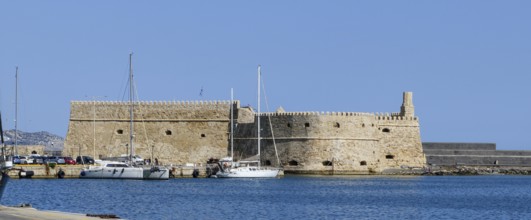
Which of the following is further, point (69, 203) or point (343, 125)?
point (343, 125)

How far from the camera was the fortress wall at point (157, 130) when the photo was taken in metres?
57.7

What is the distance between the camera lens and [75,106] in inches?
2343

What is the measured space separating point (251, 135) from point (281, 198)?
54.0 feet

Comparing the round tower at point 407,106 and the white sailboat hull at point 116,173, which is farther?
the round tower at point 407,106

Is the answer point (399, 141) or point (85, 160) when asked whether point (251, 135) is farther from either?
point (85, 160)

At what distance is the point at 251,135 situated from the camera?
2227 inches

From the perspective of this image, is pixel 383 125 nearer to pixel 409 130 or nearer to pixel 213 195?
pixel 409 130

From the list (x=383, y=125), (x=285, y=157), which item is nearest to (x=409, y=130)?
(x=383, y=125)

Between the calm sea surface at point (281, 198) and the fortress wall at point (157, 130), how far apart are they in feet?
15.2

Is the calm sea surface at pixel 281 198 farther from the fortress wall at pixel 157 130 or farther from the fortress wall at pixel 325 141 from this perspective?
the fortress wall at pixel 157 130

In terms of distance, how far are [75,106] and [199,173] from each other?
25.8 ft

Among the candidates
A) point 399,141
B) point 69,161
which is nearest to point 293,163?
point 399,141

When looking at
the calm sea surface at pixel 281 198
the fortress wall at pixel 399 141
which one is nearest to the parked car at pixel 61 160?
the calm sea surface at pixel 281 198


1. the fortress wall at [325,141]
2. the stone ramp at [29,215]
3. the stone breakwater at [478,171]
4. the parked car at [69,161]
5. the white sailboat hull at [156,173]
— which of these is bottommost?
the stone ramp at [29,215]
